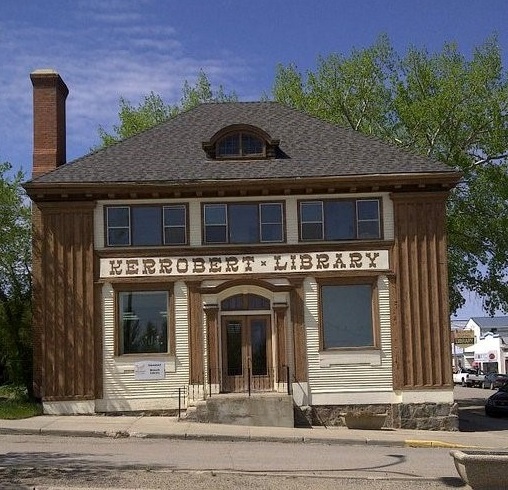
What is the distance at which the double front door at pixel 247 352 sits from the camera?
80.6 feet

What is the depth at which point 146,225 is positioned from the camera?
81.5 ft

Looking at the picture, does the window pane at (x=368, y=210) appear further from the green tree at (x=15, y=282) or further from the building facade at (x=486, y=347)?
the building facade at (x=486, y=347)

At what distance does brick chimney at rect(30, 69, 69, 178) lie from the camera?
27047mm

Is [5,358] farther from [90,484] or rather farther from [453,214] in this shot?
[90,484]

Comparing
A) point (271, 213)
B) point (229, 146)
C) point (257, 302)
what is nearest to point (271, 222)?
point (271, 213)

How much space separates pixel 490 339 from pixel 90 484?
2970 inches

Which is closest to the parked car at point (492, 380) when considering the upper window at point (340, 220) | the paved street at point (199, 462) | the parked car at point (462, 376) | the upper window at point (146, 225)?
the parked car at point (462, 376)

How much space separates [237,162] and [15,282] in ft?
35.7

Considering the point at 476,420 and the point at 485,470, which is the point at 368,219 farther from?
the point at 485,470

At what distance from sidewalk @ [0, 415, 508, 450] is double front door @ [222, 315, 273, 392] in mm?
2123

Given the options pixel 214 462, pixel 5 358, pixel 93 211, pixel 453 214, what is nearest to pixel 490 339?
pixel 453 214

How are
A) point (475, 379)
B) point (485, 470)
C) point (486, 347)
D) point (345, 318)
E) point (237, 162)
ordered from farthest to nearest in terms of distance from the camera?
point (486, 347)
point (475, 379)
point (237, 162)
point (345, 318)
point (485, 470)

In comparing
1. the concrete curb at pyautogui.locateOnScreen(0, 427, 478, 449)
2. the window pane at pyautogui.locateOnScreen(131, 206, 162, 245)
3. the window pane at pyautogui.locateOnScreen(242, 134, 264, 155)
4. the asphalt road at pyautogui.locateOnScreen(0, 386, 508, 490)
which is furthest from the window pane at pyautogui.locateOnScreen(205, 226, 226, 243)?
the asphalt road at pyautogui.locateOnScreen(0, 386, 508, 490)

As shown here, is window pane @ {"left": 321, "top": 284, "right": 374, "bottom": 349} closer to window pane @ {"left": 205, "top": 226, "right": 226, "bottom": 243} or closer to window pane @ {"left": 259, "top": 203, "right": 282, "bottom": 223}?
window pane @ {"left": 259, "top": 203, "right": 282, "bottom": 223}
